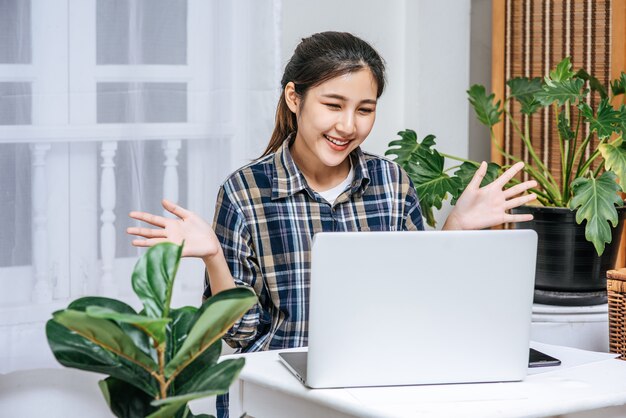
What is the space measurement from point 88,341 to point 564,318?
73.1 inches

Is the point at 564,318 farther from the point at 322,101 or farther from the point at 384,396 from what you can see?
the point at 384,396

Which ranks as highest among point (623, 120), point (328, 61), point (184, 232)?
point (328, 61)

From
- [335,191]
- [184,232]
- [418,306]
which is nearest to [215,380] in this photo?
[418,306]

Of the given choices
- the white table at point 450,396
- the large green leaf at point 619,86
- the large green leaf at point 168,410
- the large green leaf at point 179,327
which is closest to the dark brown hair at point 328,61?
the white table at point 450,396

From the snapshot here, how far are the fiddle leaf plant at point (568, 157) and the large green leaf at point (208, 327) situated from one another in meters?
1.72

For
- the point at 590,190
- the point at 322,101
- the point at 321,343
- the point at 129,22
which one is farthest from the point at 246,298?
the point at 129,22

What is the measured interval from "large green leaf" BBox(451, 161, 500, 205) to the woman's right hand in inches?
47.8

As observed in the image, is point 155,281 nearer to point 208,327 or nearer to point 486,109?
point 208,327

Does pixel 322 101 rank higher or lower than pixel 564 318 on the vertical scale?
higher

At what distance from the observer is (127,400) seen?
1.07 meters

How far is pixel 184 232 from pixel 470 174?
138 centimetres

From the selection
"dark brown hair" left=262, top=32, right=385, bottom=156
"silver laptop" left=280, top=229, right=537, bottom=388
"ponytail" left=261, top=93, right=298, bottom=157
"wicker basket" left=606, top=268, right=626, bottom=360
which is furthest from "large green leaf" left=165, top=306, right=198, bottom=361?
"wicker basket" left=606, top=268, right=626, bottom=360

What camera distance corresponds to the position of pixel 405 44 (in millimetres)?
3537

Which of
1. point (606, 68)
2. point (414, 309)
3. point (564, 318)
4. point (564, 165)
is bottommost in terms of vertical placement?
point (564, 318)
